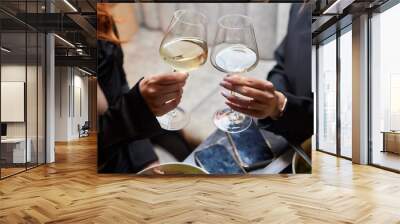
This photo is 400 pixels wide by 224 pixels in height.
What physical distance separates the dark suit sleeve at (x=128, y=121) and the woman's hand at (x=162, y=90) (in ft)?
0.33

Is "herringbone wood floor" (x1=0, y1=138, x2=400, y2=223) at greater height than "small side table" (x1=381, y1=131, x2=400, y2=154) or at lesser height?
lesser

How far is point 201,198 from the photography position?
15.4ft

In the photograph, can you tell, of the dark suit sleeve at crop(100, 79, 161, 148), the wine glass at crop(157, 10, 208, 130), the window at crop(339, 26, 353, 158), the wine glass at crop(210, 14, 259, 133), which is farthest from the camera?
the window at crop(339, 26, 353, 158)

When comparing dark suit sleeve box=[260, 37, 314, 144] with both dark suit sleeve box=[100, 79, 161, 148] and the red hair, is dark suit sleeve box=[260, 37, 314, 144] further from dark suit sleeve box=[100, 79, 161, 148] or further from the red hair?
the red hair

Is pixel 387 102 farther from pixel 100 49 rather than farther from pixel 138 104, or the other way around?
pixel 100 49

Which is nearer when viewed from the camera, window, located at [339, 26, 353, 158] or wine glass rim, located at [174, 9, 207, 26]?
wine glass rim, located at [174, 9, 207, 26]

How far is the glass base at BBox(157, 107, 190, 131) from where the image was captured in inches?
241

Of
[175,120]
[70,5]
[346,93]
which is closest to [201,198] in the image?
[175,120]

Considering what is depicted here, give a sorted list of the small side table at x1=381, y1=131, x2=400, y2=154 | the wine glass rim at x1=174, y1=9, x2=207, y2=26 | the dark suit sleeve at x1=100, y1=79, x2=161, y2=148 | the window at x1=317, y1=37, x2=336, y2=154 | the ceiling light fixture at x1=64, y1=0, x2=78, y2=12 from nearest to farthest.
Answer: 1. the wine glass rim at x1=174, y1=9, x2=207, y2=26
2. the dark suit sleeve at x1=100, y1=79, x2=161, y2=148
3. the ceiling light fixture at x1=64, y1=0, x2=78, y2=12
4. the small side table at x1=381, y1=131, x2=400, y2=154
5. the window at x1=317, y1=37, x2=336, y2=154

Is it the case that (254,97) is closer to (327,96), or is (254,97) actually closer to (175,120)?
(175,120)

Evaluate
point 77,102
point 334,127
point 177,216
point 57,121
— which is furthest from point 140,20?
point 77,102

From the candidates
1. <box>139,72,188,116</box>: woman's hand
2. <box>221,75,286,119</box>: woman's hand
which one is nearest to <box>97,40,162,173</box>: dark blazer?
<box>139,72,188,116</box>: woman's hand

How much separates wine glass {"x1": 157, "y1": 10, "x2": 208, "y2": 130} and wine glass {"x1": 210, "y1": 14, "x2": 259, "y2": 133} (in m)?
0.25

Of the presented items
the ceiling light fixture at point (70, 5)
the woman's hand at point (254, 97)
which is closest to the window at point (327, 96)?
the woman's hand at point (254, 97)
